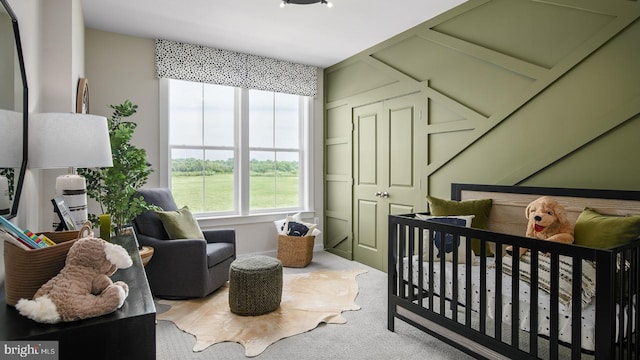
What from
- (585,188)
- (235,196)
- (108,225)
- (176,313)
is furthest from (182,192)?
(585,188)

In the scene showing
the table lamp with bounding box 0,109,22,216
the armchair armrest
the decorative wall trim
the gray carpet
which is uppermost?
the decorative wall trim

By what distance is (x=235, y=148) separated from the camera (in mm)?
4281

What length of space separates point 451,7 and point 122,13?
2.88 meters

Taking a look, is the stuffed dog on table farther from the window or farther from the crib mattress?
the window

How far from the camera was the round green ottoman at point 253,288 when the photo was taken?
8.69ft

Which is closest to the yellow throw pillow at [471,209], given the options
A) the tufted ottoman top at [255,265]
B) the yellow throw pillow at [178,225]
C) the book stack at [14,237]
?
the tufted ottoman top at [255,265]

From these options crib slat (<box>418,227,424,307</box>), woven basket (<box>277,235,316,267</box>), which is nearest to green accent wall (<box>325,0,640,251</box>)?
crib slat (<box>418,227,424,307</box>)

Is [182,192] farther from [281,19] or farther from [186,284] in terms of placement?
[281,19]

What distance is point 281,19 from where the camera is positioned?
328cm

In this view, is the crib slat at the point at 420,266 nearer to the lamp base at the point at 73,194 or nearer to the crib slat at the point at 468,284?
the crib slat at the point at 468,284

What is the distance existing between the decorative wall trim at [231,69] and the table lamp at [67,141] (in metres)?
2.39

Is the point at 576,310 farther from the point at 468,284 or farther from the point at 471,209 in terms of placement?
the point at 471,209

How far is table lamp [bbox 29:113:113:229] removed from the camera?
1.45 meters

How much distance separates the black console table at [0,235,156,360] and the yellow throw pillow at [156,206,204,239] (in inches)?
84.6
